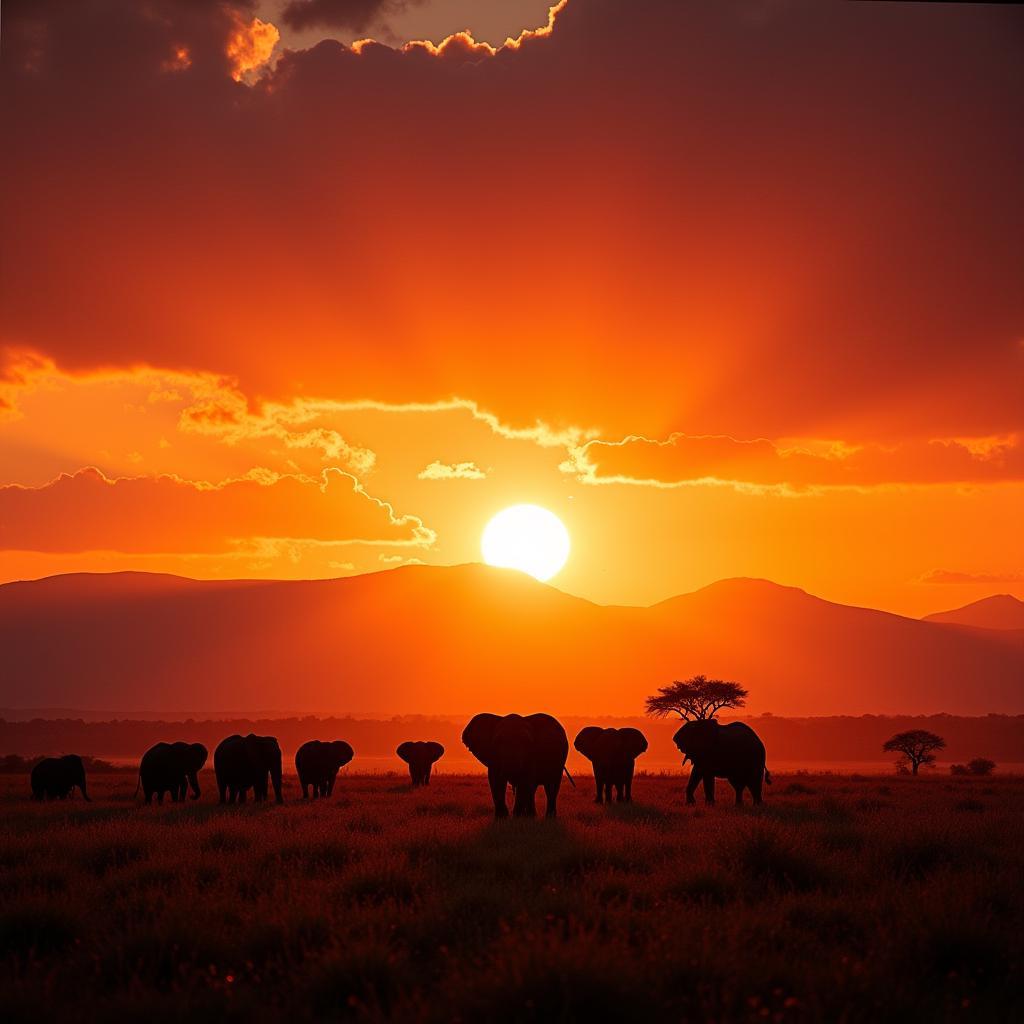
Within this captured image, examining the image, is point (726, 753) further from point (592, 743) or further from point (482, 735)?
point (482, 735)

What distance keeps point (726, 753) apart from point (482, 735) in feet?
24.2

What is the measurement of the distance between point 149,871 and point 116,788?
1143 inches

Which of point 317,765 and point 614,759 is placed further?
point 317,765

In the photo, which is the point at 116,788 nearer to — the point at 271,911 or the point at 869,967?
the point at 271,911

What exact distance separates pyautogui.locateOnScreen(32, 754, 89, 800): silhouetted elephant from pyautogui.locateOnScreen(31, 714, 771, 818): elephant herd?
0.10 feet

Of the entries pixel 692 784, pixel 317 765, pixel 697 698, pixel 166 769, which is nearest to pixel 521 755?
pixel 692 784

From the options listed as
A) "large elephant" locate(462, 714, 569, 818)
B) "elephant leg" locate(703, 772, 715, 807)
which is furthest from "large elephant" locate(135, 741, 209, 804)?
"elephant leg" locate(703, 772, 715, 807)

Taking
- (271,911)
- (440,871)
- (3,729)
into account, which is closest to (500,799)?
(440,871)

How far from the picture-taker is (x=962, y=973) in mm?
7930

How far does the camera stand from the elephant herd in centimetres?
2075

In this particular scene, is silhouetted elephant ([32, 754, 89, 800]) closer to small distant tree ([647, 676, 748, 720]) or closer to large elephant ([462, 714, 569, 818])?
large elephant ([462, 714, 569, 818])

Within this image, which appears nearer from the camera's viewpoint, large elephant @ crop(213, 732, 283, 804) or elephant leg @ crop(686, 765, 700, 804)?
elephant leg @ crop(686, 765, 700, 804)

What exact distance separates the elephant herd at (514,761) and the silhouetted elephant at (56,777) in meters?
0.03

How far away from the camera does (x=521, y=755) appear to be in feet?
67.6
